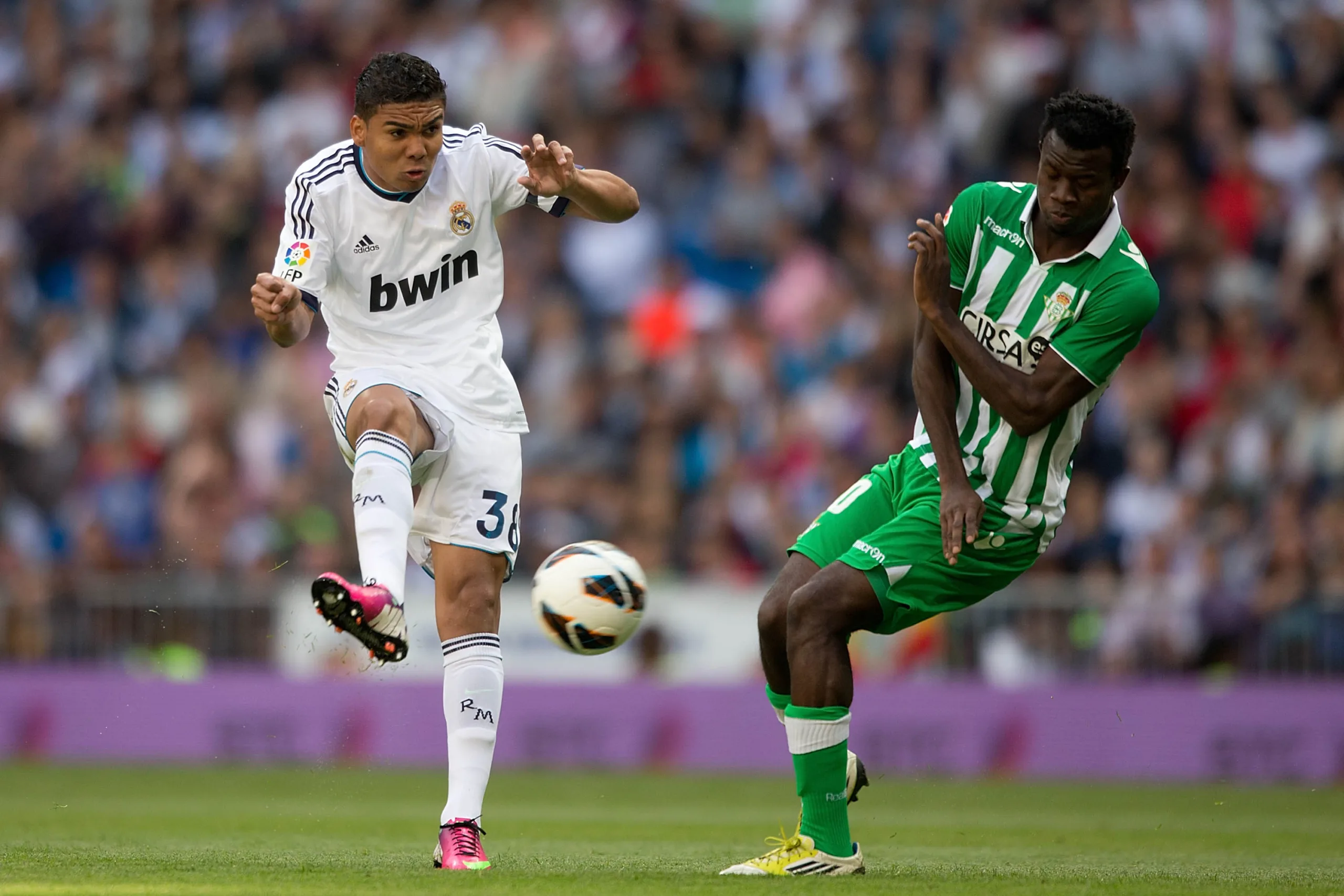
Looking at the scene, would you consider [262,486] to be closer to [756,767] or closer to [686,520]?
[686,520]

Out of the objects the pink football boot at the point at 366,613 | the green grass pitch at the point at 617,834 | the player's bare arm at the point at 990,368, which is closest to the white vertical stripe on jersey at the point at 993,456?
the player's bare arm at the point at 990,368

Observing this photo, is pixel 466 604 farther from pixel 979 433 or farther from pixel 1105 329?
pixel 1105 329

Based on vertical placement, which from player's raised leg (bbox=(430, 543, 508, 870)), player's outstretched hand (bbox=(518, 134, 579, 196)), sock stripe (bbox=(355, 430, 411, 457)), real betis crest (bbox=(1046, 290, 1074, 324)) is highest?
player's outstretched hand (bbox=(518, 134, 579, 196))

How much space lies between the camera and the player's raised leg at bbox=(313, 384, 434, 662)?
6039 mm

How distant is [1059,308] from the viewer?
673 centimetres

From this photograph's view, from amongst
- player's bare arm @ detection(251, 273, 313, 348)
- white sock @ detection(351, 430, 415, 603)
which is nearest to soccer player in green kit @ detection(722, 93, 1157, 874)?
white sock @ detection(351, 430, 415, 603)

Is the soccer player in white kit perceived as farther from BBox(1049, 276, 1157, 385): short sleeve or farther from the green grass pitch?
BBox(1049, 276, 1157, 385): short sleeve

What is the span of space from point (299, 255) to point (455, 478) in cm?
99

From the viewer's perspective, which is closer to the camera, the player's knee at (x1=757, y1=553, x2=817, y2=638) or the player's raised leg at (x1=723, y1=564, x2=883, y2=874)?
the player's raised leg at (x1=723, y1=564, x2=883, y2=874)

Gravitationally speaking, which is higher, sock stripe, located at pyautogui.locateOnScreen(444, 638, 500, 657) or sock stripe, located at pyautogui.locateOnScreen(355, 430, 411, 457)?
sock stripe, located at pyautogui.locateOnScreen(355, 430, 411, 457)

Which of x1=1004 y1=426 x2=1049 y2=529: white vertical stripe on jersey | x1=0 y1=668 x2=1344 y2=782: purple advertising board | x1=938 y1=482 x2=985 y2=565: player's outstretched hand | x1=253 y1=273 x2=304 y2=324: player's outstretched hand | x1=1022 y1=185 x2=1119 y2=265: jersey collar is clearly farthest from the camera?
x1=0 y1=668 x2=1344 y2=782: purple advertising board

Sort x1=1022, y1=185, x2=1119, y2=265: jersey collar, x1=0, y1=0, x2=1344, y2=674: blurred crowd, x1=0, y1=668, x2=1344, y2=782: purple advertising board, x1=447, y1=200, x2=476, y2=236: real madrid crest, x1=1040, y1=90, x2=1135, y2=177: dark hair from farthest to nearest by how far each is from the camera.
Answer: x1=0, y1=0, x2=1344, y2=674: blurred crowd
x1=0, y1=668, x2=1344, y2=782: purple advertising board
x1=447, y1=200, x2=476, y2=236: real madrid crest
x1=1022, y1=185, x2=1119, y2=265: jersey collar
x1=1040, y1=90, x2=1135, y2=177: dark hair

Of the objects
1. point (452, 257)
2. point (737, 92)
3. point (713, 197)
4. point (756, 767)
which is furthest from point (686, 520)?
point (452, 257)

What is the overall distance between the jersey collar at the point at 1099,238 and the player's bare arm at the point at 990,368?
33cm
